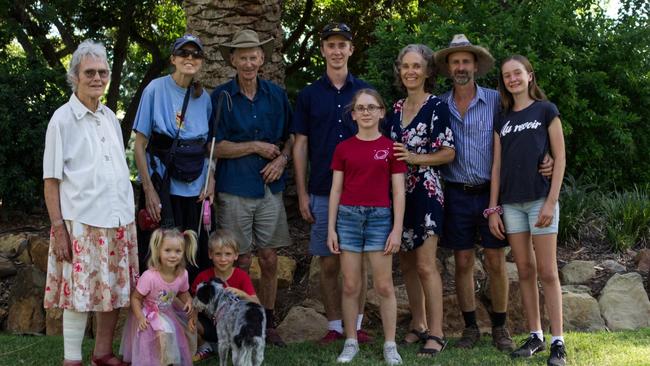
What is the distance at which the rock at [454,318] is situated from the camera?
6645mm

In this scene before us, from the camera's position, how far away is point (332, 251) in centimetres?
548

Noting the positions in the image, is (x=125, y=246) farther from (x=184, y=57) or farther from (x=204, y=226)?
(x=184, y=57)

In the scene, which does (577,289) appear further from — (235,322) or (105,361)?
(105,361)

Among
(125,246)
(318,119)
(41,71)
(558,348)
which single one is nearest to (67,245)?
(125,246)

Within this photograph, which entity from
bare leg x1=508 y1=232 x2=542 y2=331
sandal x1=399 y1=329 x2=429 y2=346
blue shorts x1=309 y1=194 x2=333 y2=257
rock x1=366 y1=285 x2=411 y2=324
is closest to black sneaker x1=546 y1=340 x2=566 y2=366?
bare leg x1=508 y1=232 x2=542 y2=331

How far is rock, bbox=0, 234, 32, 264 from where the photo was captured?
26.0 ft

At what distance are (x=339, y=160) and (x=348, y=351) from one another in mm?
1368

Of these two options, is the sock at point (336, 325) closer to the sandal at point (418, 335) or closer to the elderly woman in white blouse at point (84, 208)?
the sandal at point (418, 335)

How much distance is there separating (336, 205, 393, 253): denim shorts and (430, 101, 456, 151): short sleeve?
616 mm

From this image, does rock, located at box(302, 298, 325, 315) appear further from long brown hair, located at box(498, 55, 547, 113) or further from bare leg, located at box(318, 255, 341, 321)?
long brown hair, located at box(498, 55, 547, 113)

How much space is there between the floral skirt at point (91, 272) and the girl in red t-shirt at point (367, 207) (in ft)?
4.77

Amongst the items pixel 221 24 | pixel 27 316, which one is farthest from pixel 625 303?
pixel 27 316

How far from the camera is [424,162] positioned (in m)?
5.50

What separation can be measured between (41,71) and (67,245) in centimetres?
448
